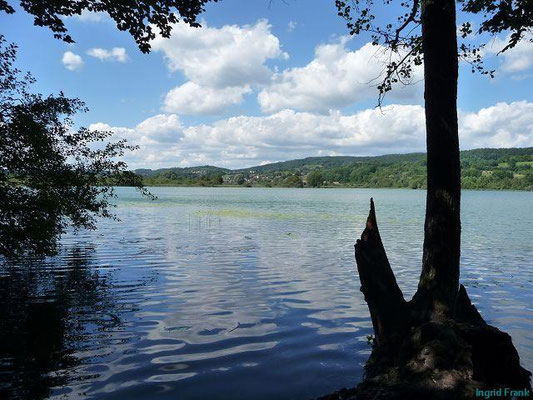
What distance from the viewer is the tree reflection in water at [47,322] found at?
28.4ft

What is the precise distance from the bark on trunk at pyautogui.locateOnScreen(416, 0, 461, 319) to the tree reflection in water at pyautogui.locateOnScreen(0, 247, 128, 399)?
7.39 meters

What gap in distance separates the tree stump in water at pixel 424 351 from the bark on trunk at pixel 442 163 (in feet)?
1.67

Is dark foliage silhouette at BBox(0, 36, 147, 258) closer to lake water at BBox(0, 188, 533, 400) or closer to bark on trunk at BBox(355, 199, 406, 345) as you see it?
lake water at BBox(0, 188, 533, 400)

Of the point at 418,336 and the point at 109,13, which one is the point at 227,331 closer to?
the point at 418,336

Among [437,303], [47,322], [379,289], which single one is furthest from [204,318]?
[437,303]

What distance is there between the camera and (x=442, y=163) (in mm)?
7770

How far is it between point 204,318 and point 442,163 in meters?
8.85

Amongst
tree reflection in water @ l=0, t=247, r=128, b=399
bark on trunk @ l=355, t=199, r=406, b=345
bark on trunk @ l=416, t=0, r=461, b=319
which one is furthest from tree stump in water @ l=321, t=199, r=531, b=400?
tree reflection in water @ l=0, t=247, r=128, b=399

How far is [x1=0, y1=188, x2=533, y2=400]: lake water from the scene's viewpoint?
8.73 metres

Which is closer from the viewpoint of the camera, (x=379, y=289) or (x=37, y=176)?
(x=379, y=289)

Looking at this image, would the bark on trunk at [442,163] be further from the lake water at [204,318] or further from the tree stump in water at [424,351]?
the lake water at [204,318]

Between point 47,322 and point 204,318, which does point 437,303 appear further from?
point 47,322

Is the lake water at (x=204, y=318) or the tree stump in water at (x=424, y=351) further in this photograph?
the lake water at (x=204, y=318)

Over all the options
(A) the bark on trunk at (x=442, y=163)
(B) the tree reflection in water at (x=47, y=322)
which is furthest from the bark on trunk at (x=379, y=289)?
(B) the tree reflection in water at (x=47, y=322)
